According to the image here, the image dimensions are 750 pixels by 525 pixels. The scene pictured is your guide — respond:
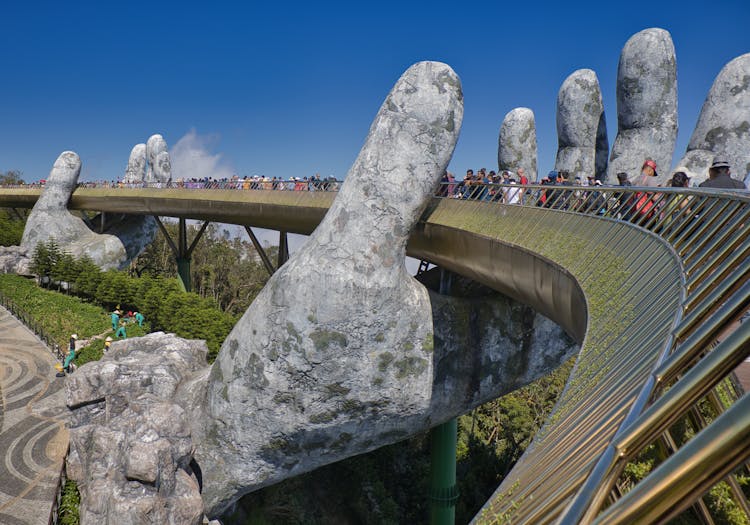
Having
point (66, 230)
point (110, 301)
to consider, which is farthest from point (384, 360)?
point (66, 230)

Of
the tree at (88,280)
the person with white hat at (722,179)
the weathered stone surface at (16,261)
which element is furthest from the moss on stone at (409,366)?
the weathered stone surface at (16,261)

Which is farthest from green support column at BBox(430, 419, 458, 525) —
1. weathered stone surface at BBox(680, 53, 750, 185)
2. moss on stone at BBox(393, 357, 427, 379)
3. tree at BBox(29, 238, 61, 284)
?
tree at BBox(29, 238, 61, 284)

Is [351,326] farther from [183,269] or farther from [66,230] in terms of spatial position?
[66,230]

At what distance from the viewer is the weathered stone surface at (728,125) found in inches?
342

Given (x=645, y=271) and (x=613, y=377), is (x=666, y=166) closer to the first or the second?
(x=645, y=271)

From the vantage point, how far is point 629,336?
3293mm

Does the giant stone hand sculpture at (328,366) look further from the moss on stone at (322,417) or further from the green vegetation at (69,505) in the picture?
the green vegetation at (69,505)

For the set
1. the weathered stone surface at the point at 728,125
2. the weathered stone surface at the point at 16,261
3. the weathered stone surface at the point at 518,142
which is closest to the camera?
the weathered stone surface at the point at 728,125

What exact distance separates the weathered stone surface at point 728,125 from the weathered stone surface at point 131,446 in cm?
1012

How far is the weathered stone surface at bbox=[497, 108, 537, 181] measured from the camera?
12.8m

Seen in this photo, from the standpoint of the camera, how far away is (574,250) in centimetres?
646

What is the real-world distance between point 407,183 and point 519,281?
10.9ft

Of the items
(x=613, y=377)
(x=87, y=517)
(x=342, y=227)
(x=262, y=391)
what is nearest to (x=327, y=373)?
(x=262, y=391)

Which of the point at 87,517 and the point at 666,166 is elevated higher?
the point at 666,166
